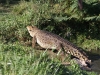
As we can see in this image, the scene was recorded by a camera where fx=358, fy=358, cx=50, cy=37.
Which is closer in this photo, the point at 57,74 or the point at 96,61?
the point at 57,74

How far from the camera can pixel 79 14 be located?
41.0 ft

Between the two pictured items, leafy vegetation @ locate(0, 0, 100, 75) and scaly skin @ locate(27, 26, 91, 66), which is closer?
scaly skin @ locate(27, 26, 91, 66)

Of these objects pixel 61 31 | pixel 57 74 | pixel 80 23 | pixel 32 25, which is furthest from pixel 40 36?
pixel 57 74

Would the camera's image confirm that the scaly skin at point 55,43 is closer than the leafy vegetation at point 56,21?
Yes

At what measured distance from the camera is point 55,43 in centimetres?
1036

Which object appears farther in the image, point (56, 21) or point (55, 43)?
point (56, 21)

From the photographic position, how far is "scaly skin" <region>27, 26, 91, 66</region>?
10047mm

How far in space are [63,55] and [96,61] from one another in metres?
1.08

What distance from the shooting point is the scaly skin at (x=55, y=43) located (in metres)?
10.0

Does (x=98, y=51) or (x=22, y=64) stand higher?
(x=22, y=64)

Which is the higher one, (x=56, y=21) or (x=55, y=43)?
(x=56, y=21)

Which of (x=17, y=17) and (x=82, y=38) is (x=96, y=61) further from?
(x=17, y=17)

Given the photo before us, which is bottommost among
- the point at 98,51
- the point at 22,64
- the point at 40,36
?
the point at 98,51

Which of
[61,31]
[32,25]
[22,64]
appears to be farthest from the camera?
[61,31]
